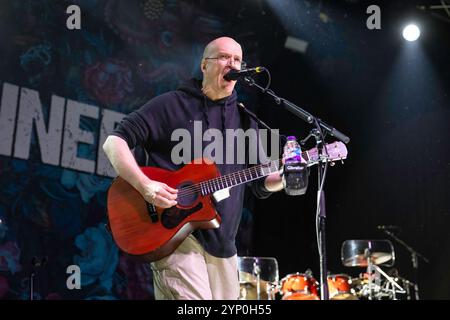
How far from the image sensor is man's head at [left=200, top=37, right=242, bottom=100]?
3941 millimetres

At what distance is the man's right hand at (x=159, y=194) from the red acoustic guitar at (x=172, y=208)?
0.10 m

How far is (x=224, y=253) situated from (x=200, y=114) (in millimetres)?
913

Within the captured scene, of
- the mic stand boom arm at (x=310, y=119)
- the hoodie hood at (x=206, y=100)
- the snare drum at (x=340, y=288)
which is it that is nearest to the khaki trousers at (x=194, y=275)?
the hoodie hood at (x=206, y=100)

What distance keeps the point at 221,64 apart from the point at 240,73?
25cm

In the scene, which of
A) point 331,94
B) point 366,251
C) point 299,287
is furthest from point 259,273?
point 331,94

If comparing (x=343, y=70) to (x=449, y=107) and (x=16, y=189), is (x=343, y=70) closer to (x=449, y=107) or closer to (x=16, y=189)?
(x=449, y=107)

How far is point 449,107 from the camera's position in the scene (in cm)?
830

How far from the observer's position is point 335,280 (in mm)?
8328

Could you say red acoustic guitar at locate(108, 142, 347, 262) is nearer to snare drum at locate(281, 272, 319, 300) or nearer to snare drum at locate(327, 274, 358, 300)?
snare drum at locate(281, 272, 319, 300)

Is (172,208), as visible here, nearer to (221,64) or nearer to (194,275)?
(194,275)

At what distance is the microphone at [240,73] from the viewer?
368 centimetres

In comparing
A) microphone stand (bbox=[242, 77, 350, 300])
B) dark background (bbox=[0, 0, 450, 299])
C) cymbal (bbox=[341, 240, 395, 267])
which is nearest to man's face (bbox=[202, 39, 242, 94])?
microphone stand (bbox=[242, 77, 350, 300])

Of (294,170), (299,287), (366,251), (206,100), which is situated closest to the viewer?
(294,170)

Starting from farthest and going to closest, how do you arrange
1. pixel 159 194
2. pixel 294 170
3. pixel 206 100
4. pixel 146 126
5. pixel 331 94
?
pixel 331 94 < pixel 206 100 < pixel 146 126 < pixel 159 194 < pixel 294 170
